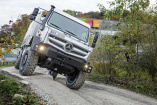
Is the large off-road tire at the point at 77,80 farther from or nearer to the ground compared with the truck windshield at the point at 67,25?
nearer to the ground

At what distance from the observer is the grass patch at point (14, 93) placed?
4.47m

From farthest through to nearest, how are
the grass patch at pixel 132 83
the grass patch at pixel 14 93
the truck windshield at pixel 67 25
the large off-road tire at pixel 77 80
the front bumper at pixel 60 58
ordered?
the grass patch at pixel 132 83
the large off-road tire at pixel 77 80
the truck windshield at pixel 67 25
the front bumper at pixel 60 58
the grass patch at pixel 14 93

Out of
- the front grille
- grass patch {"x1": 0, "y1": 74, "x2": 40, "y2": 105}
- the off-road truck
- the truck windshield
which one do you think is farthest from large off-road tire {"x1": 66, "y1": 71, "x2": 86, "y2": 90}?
grass patch {"x1": 0, "y1": 74, "x2": 40, "y2": 105}

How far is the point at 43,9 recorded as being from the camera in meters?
7.87

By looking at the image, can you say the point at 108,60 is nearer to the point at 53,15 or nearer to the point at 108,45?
the point at 108,45

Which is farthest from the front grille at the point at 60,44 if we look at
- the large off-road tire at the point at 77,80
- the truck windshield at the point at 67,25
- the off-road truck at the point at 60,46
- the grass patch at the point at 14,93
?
the grass patch at the point at 14,93

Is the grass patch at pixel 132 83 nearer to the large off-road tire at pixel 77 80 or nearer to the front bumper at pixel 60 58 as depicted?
the large off-road tire at pixel 77 80

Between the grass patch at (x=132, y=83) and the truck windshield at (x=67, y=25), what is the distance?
4.33 m

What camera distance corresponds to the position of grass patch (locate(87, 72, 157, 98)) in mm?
9055

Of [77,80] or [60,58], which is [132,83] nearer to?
[77,80]

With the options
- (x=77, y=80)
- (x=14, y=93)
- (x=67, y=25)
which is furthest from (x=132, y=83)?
(x=14, y=93)

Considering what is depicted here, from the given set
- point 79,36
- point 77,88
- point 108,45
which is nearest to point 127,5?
point 108,45

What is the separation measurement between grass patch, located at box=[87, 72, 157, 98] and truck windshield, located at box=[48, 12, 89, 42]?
4.33 meters

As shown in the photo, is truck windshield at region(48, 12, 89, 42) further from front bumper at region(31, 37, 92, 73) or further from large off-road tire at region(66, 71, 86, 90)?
large off-road tire at region(66, 71, 86, 90)
